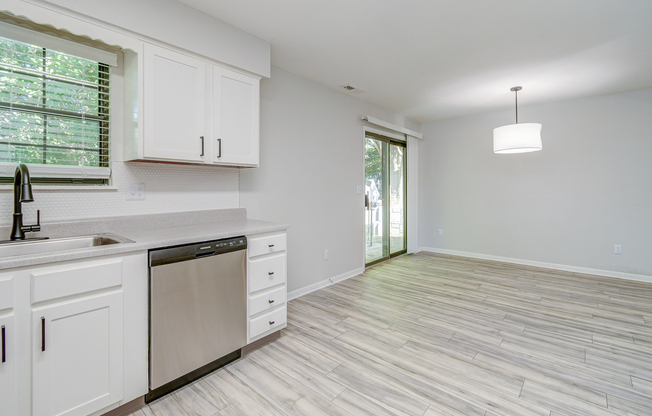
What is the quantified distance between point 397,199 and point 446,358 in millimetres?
3443

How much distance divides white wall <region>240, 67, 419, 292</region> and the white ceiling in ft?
1.00

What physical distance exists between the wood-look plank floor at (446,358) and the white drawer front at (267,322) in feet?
0.46

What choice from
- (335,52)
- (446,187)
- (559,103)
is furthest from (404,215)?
(335,52)

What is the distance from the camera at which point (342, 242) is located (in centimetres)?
404

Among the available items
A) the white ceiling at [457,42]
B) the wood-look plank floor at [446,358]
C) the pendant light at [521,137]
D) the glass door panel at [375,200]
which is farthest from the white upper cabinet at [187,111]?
Answer: the pendant light at [521,137]

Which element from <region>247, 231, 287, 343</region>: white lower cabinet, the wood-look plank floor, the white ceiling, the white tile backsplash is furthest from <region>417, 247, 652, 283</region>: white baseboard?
the white tile backsplash

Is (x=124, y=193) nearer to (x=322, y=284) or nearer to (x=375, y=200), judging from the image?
(x=322, y=284)

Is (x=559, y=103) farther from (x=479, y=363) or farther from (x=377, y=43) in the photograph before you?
(x=479, y=363)

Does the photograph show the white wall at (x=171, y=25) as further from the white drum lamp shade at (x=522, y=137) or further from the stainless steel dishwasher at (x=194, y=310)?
the white drum lamp shade at (x=522, y=137)

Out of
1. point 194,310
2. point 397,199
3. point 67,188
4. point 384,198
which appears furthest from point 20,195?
point 397,199

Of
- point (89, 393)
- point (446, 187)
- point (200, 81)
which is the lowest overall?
point (89, 393)

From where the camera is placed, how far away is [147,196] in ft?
7.21

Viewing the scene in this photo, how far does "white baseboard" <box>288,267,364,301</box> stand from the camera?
3.34 meters

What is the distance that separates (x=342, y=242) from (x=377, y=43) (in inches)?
93.0
